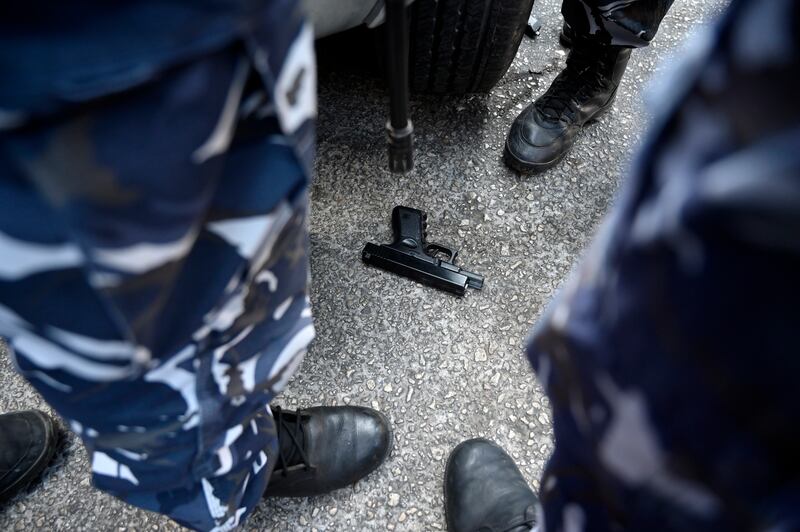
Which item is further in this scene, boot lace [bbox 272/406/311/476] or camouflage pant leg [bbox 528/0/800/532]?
boot lace [bbox 272/406/311/476]

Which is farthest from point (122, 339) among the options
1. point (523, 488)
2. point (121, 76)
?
point (523, 488)

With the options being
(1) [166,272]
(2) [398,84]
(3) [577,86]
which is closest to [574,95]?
(3) [577,86]

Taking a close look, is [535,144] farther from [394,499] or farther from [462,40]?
[394,499]

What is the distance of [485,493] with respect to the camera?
2.66 feet

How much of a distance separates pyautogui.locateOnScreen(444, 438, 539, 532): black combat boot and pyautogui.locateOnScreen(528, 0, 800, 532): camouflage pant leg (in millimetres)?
496

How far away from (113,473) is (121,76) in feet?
1.35

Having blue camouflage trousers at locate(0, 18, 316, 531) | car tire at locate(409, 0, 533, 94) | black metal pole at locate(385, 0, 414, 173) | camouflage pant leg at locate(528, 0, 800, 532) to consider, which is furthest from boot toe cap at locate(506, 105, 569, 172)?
camouflage pant leg at locate(528, 0, 800, 532)

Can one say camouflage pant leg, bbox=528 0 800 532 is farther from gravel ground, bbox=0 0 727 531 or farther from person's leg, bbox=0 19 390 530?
gravel ground, bbox=0 0 727 531

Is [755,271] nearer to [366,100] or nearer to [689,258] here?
[689,258]

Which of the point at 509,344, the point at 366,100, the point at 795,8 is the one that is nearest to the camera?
the point at 795,8

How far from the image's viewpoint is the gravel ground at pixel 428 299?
847mm

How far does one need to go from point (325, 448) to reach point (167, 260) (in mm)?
553

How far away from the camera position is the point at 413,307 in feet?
3.29

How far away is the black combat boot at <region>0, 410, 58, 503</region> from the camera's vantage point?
2.68ft
